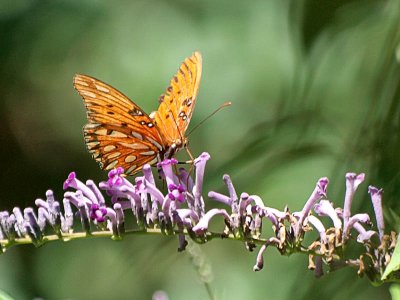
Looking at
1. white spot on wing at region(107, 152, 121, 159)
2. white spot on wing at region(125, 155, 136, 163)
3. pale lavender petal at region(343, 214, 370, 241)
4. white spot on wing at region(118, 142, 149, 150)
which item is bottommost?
pale lavender petal at region(343, 214, 370, 241)

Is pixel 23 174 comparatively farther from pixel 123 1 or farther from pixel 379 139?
pixel 379 139

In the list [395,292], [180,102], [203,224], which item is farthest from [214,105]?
[395,292]

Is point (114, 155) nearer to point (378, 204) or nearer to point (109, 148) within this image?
point (109, 148)

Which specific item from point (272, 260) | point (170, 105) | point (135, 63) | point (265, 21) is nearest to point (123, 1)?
point (135, 63)

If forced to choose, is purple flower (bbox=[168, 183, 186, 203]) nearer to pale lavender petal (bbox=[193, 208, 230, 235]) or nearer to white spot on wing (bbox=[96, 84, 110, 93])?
pale lavender petal (bbox=[193, 208, 230, 235])

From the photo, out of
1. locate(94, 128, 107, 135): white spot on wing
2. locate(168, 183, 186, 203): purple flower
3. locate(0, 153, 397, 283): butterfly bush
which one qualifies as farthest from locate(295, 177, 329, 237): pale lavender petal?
locate(94, 128, 107, 135): white spot on wing

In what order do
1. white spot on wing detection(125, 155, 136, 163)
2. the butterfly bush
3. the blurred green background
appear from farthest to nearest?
the blurred green background
white spot on wing detection(125, 155, 136, 163)
the butterfly bush
